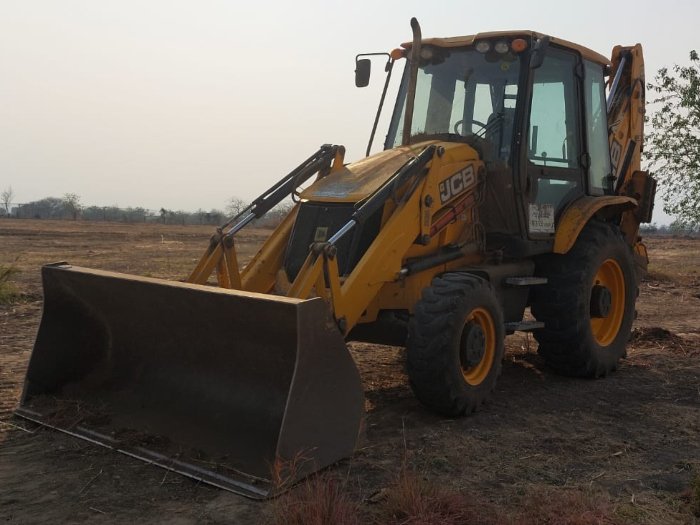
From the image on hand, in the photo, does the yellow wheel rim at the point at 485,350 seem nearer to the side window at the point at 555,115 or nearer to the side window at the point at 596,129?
the side window at the point at 555,115

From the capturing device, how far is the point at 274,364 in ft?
15.1

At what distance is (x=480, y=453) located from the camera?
4.93 metres

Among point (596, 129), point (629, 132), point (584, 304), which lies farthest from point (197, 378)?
point (629, 132)

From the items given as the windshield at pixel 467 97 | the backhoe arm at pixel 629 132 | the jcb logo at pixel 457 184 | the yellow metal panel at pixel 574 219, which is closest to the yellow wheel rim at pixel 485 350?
the jcb logo at pixel 457 184

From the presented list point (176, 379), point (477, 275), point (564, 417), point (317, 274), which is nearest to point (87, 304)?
point (176, 379)

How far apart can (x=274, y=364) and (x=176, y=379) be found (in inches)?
36.3

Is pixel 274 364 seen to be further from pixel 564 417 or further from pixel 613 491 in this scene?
pixel 564 417

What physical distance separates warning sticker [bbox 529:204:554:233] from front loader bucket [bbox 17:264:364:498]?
2782mm

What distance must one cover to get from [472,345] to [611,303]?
106 inches

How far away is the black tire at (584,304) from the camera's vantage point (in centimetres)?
686

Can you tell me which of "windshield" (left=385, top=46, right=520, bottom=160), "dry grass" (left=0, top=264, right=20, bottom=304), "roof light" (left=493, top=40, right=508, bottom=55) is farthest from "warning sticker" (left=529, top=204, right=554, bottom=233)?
"dry grass" (left=0, top=264, right=20, bottom=304)

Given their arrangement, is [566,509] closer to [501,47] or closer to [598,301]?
[598,301]

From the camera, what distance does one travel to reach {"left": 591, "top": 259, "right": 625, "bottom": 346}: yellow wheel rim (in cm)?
760

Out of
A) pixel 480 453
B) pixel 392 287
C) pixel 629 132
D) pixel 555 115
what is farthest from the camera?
pixel 629 132
